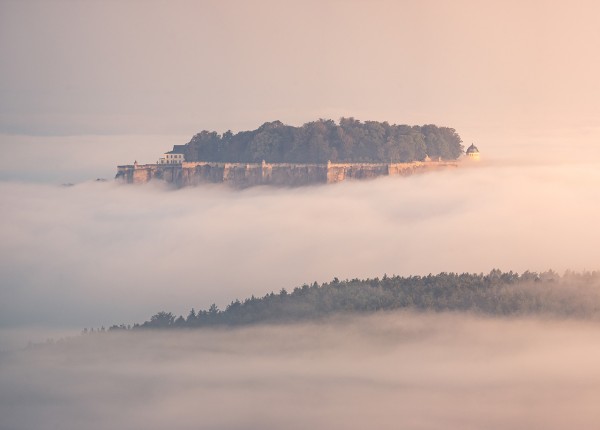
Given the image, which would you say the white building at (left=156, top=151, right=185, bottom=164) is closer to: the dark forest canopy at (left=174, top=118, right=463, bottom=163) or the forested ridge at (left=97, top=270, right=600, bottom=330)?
the dark forest canopy at (left=174, top=118, right=463, bottom=163)

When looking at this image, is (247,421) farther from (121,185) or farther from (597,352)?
(121,185)

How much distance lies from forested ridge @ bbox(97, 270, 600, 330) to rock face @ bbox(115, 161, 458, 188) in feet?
104

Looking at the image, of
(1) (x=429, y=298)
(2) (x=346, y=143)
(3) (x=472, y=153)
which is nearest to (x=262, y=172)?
(2) (x=346, y=143)

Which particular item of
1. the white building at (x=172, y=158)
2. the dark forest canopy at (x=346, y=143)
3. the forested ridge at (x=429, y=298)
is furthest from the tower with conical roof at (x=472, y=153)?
the forested ridge at (x=429, y=298)

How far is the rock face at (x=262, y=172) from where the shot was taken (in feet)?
465

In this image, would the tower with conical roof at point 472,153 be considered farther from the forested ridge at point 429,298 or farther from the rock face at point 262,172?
the forested ridge at point 429,298

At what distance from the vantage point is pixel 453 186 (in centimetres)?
14112

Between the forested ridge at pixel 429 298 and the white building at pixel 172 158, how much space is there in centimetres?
3772

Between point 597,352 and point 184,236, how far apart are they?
2334 inches

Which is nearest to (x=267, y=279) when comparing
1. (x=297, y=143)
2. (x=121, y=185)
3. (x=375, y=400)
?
(x=297, y=143)

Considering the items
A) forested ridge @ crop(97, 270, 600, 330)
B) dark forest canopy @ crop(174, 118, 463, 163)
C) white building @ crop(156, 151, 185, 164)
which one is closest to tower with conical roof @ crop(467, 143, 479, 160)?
dark forest canopy @ crop(174, 118, 463, 163)

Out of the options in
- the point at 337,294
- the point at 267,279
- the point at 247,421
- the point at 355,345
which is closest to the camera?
the point at 247,421

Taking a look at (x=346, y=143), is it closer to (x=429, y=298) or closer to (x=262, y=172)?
(x=262, y=172)

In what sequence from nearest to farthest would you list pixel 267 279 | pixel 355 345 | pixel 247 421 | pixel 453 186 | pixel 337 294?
pixel 247 421
pixel 355 345
pixel 337 294
pixel 267 279
pixel 453 186
